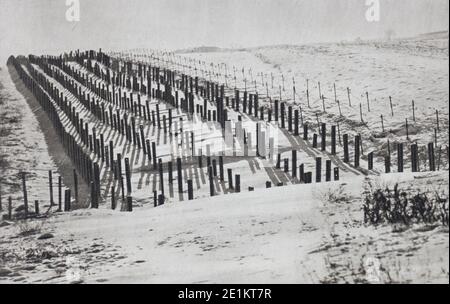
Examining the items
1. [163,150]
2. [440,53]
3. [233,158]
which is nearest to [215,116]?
[163,150]

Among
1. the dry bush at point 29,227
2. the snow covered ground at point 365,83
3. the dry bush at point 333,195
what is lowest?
the dry bush at point 29,227

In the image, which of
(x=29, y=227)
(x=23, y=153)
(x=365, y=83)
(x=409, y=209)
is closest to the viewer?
(x=409, y=209)

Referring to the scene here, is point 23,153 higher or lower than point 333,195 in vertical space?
lower

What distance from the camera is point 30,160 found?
23.5m

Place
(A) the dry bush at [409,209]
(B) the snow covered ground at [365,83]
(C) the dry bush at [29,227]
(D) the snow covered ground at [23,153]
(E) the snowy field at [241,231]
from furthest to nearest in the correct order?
(B) the snow covered ground at [365,83] → (D) the snow covered ground at [23,153] → (C) the dry bush at [29,227] → (A) the dry bush at [409,209] → (E) the snowy field at [241,231]

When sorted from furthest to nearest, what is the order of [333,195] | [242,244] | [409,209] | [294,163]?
1. [294,163]
2. [333,195]
3. [242,244]
4. [409,209]

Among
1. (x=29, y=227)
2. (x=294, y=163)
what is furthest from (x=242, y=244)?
(x=294, y=163)

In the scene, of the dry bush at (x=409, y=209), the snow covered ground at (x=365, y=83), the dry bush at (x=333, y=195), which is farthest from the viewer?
the snow covered ground at (x=365, y=83)

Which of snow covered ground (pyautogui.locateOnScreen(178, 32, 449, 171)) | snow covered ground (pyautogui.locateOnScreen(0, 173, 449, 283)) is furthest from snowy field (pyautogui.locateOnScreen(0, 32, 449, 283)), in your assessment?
snow covered ground (pyautogui.locateOnScreen(178, 32, 449, 171))

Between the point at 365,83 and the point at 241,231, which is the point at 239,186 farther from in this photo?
the point at 365,83

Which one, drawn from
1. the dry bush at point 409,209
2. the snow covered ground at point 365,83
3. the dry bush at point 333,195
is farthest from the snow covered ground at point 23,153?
the dry bush at point 409,209

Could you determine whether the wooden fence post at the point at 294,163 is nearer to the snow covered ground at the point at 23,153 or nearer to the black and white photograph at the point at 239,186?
the black and white photograph at the point at 239,186

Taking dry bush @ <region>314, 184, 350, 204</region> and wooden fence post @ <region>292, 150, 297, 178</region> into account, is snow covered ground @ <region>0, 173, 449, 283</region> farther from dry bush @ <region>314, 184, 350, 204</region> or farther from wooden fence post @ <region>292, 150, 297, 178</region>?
wooden fence post @ <region>292, 150, 297, 178</region>

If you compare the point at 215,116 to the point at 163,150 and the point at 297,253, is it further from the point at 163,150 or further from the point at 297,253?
the point at 297,253
